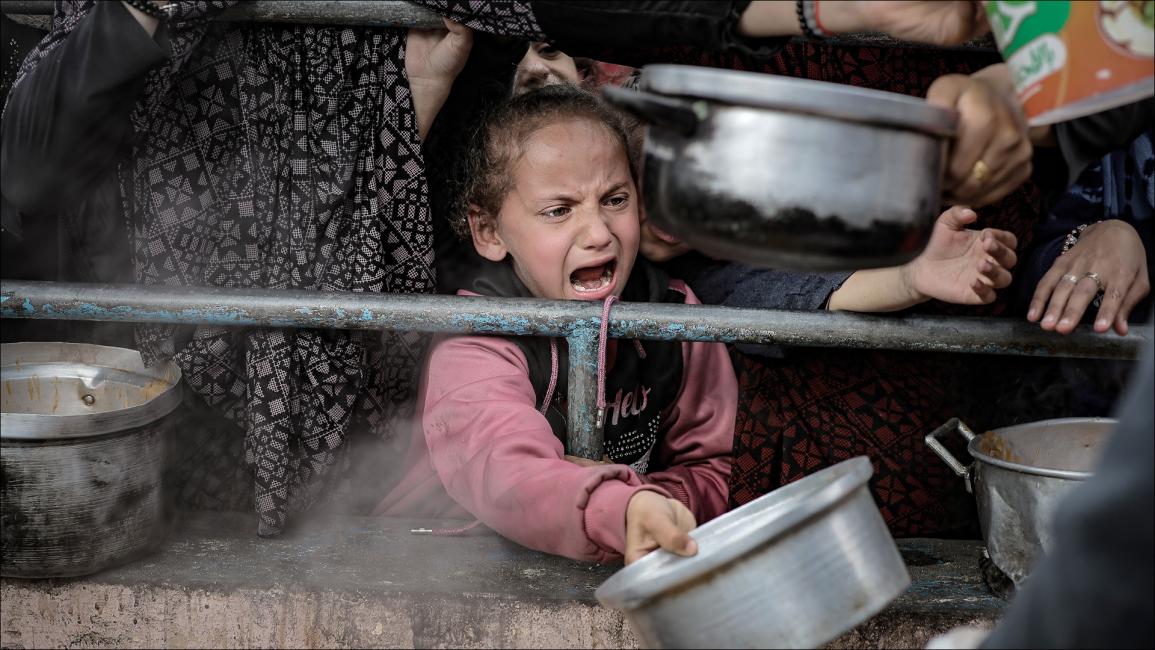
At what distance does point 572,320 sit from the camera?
194 cm

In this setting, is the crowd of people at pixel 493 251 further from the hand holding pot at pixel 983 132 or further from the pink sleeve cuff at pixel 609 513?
the hand holding pot at pixel 983 132

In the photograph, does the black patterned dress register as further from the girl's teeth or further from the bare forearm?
the bare forearm

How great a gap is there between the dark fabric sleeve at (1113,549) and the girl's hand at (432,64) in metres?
1.50

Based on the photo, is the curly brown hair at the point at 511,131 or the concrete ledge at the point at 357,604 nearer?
the concrete ledge at the point at 357,604

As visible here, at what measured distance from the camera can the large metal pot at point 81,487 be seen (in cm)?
187

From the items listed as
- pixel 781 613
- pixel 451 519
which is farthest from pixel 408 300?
pixel 781 613

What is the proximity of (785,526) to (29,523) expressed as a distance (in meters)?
1.40

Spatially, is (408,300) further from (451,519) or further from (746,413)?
(746,413)

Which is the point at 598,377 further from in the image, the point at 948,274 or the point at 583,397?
the point at 948,274

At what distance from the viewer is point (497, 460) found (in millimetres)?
1914

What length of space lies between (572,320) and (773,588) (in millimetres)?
740

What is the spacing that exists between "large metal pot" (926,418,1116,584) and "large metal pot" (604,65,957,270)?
63 centimetres

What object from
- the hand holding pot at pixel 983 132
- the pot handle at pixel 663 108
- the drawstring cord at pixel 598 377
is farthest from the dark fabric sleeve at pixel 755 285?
the pot handle at pixel 663 108

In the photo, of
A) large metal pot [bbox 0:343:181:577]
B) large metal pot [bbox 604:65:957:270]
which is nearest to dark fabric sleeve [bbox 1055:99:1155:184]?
large metal pot [bbox 604:65:957:270]
